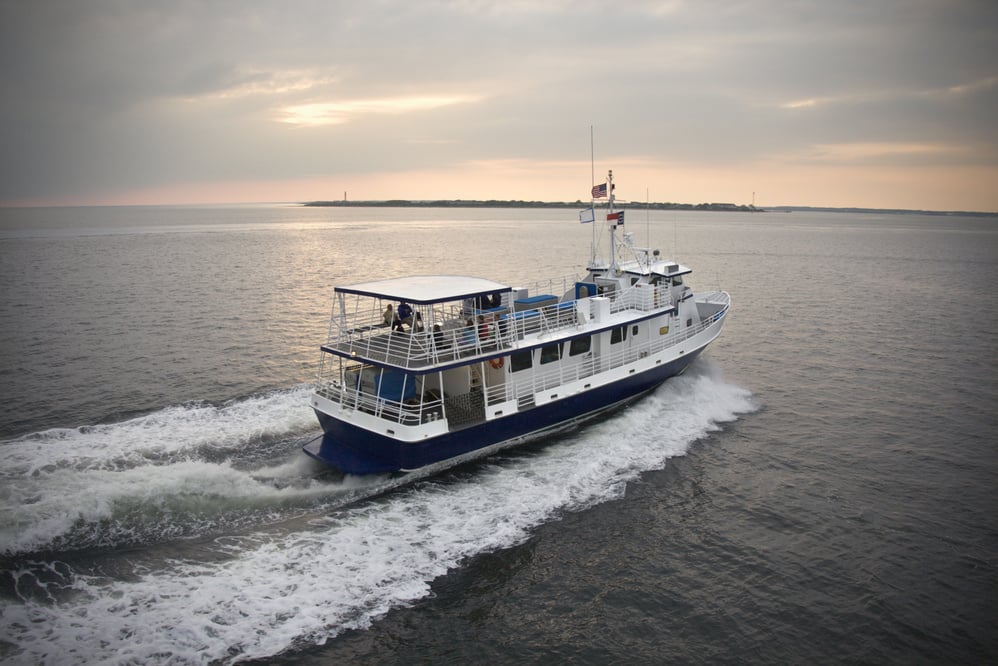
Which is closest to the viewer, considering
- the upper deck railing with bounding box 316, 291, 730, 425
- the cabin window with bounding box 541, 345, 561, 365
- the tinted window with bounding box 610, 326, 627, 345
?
the upper deck railing with bounding box 316, 291, 730, 425

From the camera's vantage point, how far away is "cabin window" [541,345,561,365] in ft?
61.8

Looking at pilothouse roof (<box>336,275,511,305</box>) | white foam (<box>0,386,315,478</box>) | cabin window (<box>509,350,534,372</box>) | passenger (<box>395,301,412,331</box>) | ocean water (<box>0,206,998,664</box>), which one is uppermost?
pilothouse roof (<box>336,275,511,305</box>)

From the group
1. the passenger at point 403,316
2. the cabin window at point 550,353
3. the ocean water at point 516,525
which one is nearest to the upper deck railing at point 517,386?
the cabin window at point 550,353

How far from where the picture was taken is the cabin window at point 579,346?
19562 millimetres

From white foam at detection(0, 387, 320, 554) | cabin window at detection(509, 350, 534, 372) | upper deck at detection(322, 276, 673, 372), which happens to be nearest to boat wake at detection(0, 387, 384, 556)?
white foam at detection(0, 387, 320, 554)

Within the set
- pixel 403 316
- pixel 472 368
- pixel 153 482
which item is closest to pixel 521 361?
pixel 472 368

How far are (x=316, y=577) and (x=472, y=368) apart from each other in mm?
7654

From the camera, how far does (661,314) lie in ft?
71.7

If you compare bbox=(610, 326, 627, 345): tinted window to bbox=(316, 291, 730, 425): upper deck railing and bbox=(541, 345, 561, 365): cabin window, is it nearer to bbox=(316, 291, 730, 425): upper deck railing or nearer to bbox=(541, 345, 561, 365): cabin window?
bbox=(316, 291, 730, 425): upper deck railing

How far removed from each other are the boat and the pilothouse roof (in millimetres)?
41

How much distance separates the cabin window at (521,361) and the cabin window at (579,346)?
64.3 inches

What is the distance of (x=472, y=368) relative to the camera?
17.8m

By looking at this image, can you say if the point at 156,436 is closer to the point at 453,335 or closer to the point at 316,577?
the point at 316,577

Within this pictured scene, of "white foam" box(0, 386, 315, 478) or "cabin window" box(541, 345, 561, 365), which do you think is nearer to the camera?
"white foam" box(0, 386, 315, 478)
